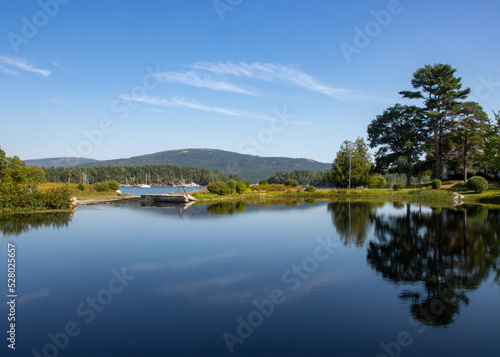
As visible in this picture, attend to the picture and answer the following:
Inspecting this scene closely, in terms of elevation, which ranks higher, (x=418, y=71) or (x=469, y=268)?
(x=418, y=71)

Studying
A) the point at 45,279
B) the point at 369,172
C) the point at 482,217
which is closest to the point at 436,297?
the point at 45,279

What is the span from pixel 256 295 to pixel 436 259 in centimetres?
688

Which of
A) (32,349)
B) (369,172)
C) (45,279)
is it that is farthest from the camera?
(369,172)

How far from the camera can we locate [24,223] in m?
20.6

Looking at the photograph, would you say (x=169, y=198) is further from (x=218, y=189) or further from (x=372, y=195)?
(x=372, y=195)

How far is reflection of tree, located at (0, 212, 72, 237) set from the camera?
18.1 metres

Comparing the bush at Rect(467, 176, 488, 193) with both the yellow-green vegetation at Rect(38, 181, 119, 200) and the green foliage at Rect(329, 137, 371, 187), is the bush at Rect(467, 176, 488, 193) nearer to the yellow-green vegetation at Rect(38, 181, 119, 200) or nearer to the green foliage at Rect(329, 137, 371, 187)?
the green foliage at Rect(329, 137, 371, 187)

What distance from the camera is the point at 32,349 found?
6.19m

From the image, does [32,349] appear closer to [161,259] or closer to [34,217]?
[161,259]

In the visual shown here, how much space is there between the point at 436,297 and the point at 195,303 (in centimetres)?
556

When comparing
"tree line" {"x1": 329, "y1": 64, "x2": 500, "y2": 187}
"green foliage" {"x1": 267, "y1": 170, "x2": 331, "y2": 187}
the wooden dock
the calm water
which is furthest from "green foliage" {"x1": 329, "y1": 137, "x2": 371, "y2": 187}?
"green foliage" {"x1": 267, "y1": 170, "x2": 331, "y2": 187}

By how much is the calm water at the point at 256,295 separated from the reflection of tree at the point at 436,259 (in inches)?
1.9

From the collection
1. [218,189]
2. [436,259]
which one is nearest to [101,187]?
[218,189]

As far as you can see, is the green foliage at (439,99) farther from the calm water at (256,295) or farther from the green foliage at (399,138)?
the calm water at (256,295)
